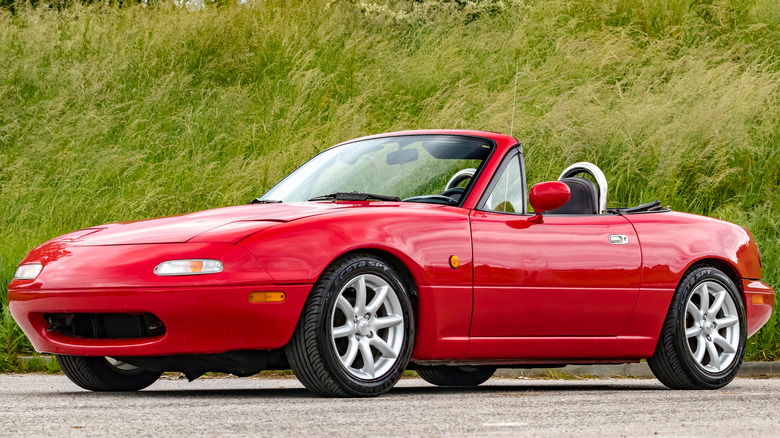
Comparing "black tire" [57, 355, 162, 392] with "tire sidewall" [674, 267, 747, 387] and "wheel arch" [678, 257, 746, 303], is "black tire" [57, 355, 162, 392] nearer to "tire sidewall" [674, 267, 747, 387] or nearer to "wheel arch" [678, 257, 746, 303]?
"tire sidewall" [674, 267, 747, 387]

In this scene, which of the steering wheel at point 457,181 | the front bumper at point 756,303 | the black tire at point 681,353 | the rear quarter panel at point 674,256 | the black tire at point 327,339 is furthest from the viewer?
the front bumper at point 756,303

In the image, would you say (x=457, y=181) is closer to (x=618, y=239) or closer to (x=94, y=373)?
(x=618, y=239)

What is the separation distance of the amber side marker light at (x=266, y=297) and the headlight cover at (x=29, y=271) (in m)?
1.23

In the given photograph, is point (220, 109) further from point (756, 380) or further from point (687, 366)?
point (687, 366)

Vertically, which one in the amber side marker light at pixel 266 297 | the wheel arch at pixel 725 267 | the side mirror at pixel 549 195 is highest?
the side mirror at pixel 549 195

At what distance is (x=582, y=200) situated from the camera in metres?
7.24

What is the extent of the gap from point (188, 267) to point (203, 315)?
9.3 inches

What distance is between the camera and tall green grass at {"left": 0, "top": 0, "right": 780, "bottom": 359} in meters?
13.4

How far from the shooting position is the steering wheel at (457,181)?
21.3 feet

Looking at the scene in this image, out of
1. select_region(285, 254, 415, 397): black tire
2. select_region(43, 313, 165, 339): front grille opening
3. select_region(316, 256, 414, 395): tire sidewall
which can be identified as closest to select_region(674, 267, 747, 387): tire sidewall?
select_region(316, 256, 414, 395): tire sidewall

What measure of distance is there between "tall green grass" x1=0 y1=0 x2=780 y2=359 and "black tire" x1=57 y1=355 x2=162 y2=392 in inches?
150

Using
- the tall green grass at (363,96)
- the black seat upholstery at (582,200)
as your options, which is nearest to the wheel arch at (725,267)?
the black seat upholstery at (582,200)

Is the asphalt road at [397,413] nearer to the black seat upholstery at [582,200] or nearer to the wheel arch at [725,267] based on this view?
the wheel arch at [725,267]

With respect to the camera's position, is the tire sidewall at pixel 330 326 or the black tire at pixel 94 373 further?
the black tire at pixel 94 373
